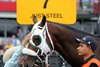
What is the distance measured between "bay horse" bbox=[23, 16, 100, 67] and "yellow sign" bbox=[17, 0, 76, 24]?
45.2 inches

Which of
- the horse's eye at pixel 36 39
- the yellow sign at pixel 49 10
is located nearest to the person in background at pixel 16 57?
the horse's eye at pixel 36 39

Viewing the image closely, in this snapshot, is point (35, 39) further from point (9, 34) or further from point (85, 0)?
point (85, 0)

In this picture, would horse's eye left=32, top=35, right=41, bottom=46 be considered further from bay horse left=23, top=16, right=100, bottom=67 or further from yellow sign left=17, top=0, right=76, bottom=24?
yellow sign left=17, top=0, right=76, bottom=24

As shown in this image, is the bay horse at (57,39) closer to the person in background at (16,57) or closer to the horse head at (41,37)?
the horse head at (41,37)

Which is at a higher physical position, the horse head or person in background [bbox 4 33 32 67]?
the horse head

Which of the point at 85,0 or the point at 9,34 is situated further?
the point at 85,0

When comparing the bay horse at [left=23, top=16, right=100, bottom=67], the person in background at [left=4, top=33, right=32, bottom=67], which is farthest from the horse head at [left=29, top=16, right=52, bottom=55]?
the person in background at [left=4, top=33, right=32, bottom=67]

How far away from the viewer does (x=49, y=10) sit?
23.9 ft

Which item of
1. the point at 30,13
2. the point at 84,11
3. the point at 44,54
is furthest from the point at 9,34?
the point at 44,54

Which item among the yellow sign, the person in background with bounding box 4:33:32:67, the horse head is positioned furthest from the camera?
the yellow sign

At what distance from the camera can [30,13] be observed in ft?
24.1

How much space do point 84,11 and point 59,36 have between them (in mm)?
20497

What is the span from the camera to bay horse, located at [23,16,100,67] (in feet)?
19.3

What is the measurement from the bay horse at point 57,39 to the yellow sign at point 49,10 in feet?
3.76
